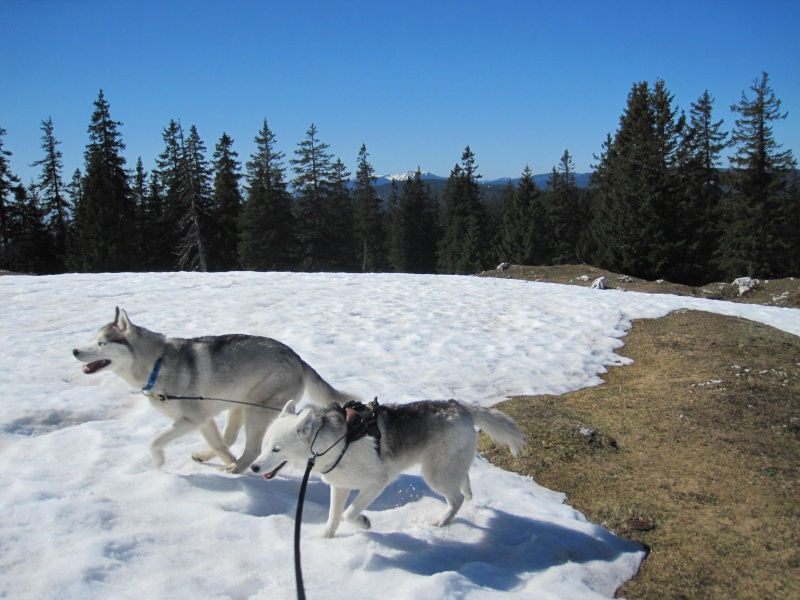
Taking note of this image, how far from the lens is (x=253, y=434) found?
6.19 meters

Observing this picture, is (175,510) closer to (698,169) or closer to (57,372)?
(57,372)

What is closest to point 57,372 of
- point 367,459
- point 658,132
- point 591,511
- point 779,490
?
point 367,459

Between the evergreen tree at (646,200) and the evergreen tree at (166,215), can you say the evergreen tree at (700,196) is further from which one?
the evergreen tree at (166,215)

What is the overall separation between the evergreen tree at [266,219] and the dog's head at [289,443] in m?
48.0

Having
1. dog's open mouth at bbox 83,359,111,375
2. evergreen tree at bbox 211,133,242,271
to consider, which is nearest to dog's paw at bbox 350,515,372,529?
dog's open mouth at bbox 83,359,111,375

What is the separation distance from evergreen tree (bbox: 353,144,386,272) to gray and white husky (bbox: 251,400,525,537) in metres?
66.3

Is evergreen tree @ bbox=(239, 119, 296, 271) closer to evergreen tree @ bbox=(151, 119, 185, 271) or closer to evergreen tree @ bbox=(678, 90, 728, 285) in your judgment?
evergreen tree @ bbox=(151, 119, 185, 271)

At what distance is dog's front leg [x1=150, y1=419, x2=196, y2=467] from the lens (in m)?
5.83

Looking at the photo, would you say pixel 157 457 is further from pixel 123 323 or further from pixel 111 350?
pixel 123 323

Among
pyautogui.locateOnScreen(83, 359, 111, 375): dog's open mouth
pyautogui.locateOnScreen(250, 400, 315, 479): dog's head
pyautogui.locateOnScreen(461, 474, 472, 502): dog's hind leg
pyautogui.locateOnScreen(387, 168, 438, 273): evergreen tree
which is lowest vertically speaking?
pyautogui.locateOnScreen(461, 474, 472, 502): dog's hind leg

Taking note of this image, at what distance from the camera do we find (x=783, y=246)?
4147 centimetres

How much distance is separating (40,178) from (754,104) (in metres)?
67.3

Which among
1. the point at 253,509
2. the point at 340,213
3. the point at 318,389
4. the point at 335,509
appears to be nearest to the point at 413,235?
the point at 340,213

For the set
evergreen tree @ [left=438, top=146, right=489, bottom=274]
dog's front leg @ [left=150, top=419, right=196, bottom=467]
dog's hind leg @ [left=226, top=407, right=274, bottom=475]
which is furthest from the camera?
evergreen tree @ [left=438, top=146, right=489, bottom=274]
